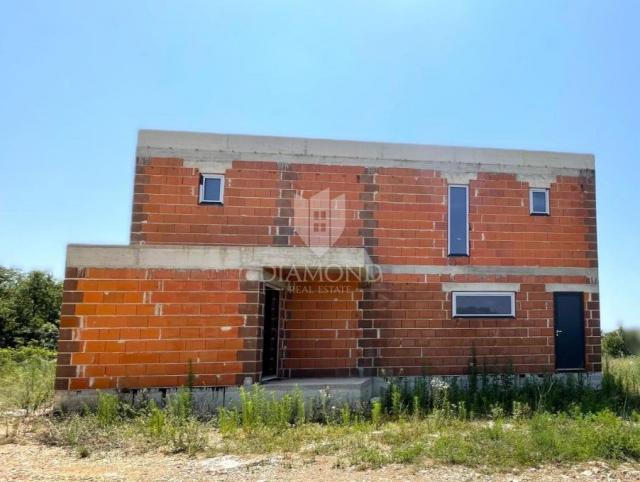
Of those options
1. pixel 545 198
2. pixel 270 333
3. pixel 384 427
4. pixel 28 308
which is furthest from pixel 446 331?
pixel 28 308

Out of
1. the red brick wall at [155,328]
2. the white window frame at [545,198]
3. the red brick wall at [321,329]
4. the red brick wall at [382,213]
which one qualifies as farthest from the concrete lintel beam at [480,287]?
the red brick wall at [155,328]

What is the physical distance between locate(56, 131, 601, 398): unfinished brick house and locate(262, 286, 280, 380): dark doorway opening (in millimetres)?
31

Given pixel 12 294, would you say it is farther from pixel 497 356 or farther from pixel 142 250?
pixel 497 356

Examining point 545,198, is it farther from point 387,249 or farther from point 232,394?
point 232,394

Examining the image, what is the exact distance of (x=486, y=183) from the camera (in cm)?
1062

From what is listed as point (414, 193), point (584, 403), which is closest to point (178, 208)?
point (414, 193)

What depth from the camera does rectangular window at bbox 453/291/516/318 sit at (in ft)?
33.6

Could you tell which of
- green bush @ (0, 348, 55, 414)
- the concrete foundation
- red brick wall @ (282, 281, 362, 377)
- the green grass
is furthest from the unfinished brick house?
green bush @ (0, 348, 55, 414)

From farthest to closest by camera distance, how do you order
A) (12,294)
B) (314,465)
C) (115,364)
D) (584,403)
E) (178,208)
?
(12,294), (178,208), (584,403), (115,364), (314,465)

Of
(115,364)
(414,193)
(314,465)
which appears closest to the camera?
(314,465)

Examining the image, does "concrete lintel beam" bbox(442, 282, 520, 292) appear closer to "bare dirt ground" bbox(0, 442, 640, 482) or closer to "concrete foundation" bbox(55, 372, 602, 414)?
"concrete foundation" bbox(55, 372, 602, 414)

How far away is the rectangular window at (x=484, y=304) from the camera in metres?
10.2

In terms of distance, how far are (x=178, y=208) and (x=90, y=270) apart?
230 centimetres

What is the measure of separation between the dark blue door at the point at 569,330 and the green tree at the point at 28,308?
2019cm
